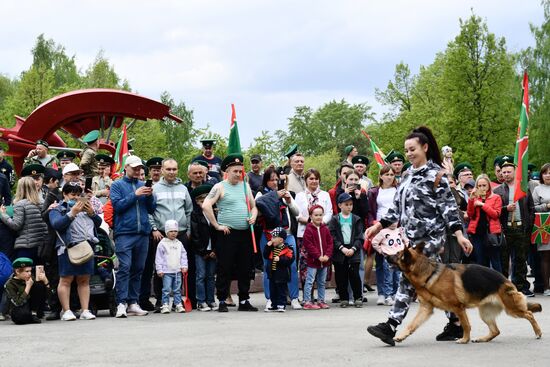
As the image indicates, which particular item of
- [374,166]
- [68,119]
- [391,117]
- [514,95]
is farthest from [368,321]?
[391,117]

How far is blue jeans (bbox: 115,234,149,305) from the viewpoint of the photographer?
1356 centimetres

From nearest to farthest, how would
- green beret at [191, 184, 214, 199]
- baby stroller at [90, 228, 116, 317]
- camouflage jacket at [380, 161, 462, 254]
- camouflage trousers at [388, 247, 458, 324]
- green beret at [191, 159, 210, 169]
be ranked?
camouflage trousers at [388, 247, 458, 324] → camouflage jacket at [380, 161, 462, 254] → baby stroller at [90, 228, 116, 317] → green beret at [191, 184, 214, 199] → green beret at [191, 159, 210, 169]

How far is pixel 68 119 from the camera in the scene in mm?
24297

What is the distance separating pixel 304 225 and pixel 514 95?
38792mm

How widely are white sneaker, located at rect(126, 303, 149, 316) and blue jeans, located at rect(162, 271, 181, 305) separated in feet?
1.35

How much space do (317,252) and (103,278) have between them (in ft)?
10.6

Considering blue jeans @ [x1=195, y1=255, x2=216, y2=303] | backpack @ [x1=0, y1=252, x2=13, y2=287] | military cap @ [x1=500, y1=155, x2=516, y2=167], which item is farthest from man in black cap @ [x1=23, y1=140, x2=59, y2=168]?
military cap @ [x1=500, y1=155, x2=516, y2=167]

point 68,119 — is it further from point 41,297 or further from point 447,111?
point 447,111

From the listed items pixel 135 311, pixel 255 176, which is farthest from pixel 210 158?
pixel 135 311

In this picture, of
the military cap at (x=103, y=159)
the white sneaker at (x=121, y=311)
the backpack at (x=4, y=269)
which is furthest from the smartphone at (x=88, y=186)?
the military cap at (x=103, y=159)

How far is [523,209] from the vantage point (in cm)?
1628

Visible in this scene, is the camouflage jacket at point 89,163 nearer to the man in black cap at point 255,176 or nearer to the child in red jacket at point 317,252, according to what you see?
the man in black cap at point 255,176

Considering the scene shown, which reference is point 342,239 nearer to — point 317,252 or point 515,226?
point 317,252

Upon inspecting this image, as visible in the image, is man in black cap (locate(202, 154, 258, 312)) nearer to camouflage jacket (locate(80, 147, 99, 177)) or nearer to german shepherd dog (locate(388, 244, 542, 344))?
camouflage jacket (locate(80, 147, 99, 177))
